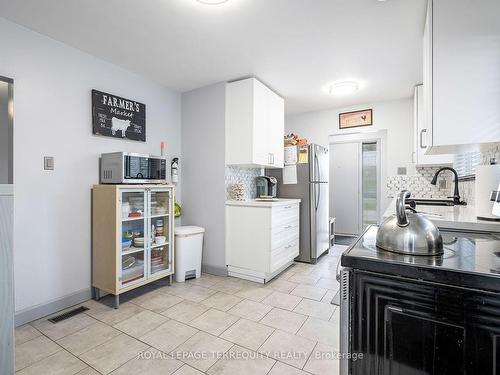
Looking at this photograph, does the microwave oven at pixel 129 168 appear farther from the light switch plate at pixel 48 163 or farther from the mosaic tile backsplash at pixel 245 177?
the mosaic tile backsplash at pixel 245 177

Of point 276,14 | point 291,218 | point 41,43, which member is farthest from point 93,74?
point 291,218

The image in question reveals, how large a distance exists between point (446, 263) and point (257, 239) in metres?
2.21

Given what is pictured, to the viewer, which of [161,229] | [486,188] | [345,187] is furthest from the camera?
[345,187]

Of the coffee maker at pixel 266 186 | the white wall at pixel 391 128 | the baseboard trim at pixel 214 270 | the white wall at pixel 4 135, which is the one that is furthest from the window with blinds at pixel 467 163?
the white wall at pixel 4 135

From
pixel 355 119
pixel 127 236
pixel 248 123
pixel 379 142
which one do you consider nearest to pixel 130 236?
pixel 127 236

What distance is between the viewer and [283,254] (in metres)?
3.17

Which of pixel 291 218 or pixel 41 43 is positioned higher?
pixel 41 43

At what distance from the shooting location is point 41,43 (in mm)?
2184

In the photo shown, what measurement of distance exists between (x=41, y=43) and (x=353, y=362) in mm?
3080

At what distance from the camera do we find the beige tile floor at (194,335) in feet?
5.18

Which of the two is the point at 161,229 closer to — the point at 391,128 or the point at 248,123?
the point at 248,123

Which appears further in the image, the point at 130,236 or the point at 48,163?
the point at 130,236

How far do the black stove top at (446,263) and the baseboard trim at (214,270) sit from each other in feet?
7.62

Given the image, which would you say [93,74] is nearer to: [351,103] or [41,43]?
[41,43]
